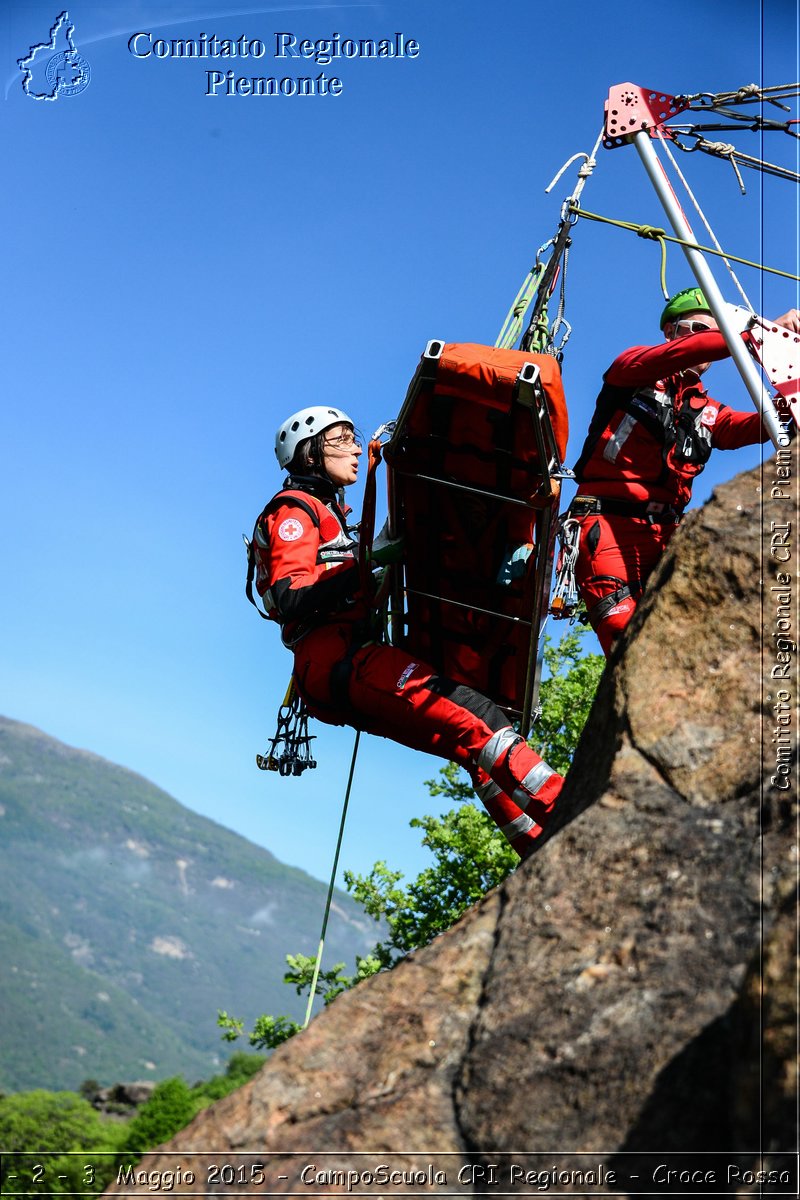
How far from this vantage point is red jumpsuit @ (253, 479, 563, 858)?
272 inches

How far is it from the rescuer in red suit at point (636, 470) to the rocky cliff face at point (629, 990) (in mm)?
2307

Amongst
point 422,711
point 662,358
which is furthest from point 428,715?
point 662,358

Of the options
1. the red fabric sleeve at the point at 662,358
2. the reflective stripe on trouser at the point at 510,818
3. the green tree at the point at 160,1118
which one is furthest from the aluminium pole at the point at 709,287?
the green tree at the point at 160,1118

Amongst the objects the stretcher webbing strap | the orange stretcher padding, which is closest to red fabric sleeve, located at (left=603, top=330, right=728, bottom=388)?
the orange stretcher padding

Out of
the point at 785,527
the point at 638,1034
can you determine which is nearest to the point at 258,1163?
the point at 638,1034

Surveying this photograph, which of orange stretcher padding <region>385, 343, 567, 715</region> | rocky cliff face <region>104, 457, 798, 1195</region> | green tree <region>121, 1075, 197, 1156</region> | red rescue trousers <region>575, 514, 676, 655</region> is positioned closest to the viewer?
rocky cliff face <region>104, 457, 798, 1195</region>

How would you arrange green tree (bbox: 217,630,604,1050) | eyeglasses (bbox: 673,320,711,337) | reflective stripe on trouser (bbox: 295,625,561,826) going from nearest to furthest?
reflective stripe on trouser (bbox: 295,625,561,826), eyeglasses (bbox: 673,320,711,337), green tree (bbox: 217,630,604,1050)

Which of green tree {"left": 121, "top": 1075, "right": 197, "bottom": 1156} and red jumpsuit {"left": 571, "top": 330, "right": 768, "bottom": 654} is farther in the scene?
green tree {"left": 121, "top": 1075, "right": 197, "bottom": 1156}

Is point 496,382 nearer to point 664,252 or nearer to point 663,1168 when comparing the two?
point 664,252

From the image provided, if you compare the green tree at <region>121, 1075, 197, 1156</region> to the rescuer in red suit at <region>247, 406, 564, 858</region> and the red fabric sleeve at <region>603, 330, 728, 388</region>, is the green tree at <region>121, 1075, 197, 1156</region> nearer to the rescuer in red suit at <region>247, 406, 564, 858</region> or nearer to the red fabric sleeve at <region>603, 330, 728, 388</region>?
the rescuer in red suit at <region>247, 406, 564, 858</region>

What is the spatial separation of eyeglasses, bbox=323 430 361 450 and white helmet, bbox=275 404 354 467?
69mm

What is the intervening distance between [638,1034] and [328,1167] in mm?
1188

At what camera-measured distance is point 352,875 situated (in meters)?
20.7

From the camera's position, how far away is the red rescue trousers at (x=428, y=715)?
6.87 metres
